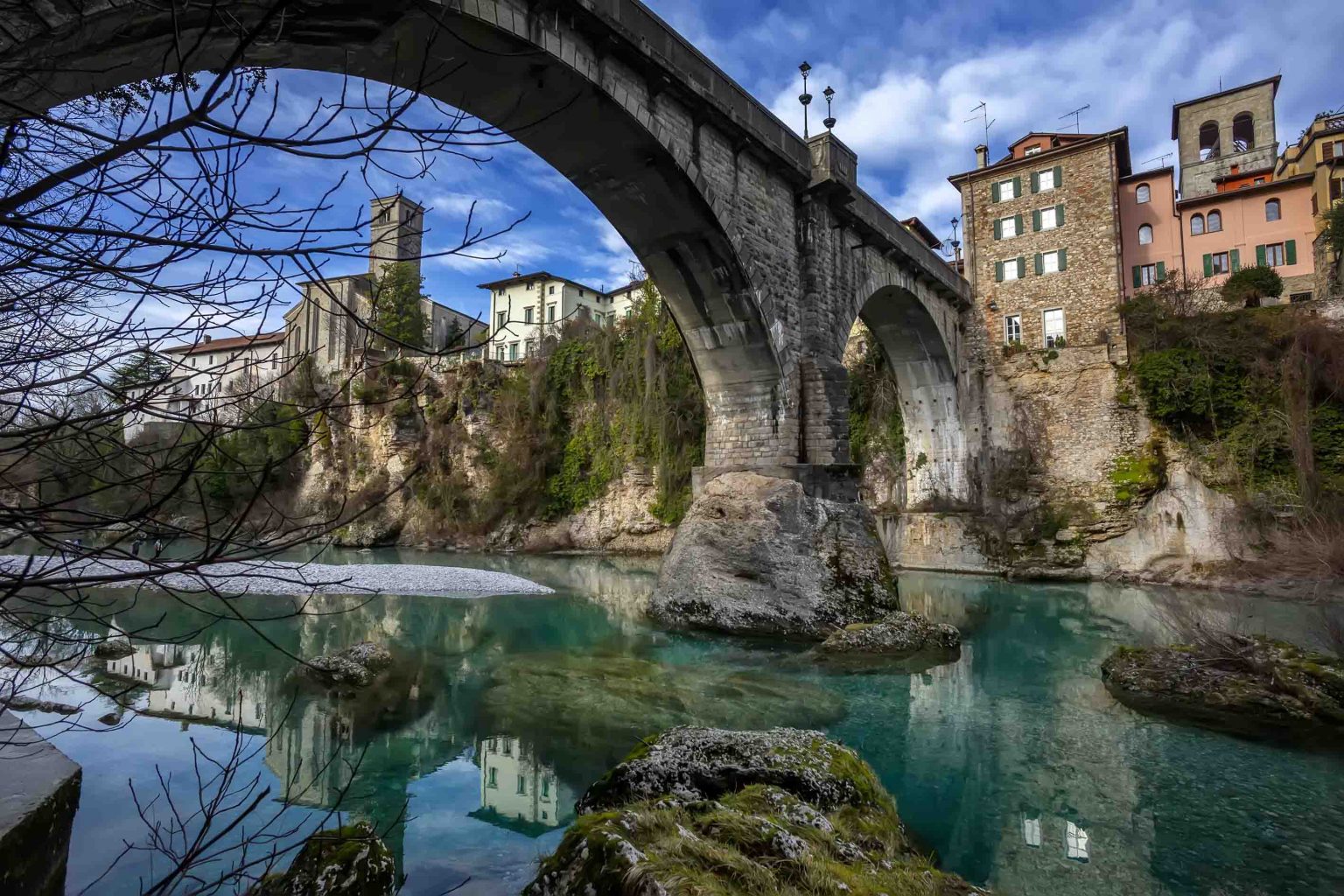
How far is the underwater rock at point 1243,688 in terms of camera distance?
18.8 feet

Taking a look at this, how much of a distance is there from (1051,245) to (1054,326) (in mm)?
2397

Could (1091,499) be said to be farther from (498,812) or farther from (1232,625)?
(498,812)

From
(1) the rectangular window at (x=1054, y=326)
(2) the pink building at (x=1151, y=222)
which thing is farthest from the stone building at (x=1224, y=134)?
(1) the rectangular window at (x=1054, y=326)

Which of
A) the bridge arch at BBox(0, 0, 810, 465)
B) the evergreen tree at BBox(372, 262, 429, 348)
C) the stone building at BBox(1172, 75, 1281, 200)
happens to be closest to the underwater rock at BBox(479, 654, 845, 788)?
the evergreen tree at BBox(372, 262, 429, 348)

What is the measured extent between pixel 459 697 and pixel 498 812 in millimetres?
2504

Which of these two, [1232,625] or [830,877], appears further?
[1232,625]

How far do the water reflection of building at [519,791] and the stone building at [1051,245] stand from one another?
18.9m

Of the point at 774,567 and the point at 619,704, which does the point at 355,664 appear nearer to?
the point at 619,704

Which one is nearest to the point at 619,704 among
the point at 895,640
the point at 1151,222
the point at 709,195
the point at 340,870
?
the point at 340,870

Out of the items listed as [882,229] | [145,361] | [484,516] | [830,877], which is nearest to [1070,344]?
[882,229]

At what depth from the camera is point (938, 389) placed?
66.9 ft

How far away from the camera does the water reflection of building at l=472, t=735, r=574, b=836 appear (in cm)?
423

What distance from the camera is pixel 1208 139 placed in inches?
1276

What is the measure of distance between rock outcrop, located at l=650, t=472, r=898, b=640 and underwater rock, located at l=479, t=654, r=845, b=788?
1775mm
